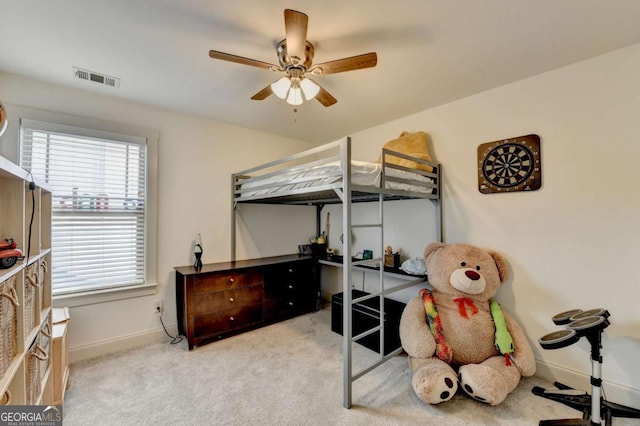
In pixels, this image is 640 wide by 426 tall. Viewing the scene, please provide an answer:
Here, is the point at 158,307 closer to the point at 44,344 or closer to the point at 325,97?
the point at 44,344

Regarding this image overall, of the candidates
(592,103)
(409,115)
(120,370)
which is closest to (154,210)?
(120,370)

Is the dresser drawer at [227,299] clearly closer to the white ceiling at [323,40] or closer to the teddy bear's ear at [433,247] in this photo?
the teddy bear's ear at [433,247]

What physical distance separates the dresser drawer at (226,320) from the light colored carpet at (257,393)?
163 mm

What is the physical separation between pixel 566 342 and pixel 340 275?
261cm

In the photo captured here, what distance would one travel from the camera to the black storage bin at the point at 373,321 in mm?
2512

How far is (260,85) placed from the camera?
2.30m

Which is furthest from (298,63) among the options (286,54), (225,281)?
(225,281)

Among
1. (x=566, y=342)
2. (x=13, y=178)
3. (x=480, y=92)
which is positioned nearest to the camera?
(x=13, y=178)

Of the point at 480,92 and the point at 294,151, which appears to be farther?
the point at 294,151

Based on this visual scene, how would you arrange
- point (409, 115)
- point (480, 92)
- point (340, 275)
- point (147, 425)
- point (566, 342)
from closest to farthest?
point (566, 342) < point (147, 425) < point (480, 92) < point (409, 115) < point (340, 275)

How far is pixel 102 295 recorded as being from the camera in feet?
7.96

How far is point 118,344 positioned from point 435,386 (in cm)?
276

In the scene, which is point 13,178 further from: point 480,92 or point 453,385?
point 480,92

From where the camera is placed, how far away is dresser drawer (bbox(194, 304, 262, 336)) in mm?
2557
